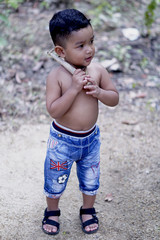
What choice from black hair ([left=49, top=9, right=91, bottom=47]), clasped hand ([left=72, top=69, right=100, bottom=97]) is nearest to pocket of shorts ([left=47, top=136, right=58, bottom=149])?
clasped hand ([left=72, top=69, right=100, bottom=97])

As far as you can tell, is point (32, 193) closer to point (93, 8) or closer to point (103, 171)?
point (103, 171)

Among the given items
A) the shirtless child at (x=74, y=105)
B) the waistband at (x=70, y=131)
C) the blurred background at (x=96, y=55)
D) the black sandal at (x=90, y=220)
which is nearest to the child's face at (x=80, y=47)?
the shirtless child at (x=74, y=105)

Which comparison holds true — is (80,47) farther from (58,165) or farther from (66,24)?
(58,165)

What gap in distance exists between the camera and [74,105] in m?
1.97

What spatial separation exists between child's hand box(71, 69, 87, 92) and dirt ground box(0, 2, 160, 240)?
1.11 m

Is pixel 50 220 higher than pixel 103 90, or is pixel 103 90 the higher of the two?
pixel 103 90

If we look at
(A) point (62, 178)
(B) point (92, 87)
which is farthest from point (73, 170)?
(B) point (92, 87)

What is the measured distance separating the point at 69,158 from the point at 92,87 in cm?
50

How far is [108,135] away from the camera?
11.5 feet

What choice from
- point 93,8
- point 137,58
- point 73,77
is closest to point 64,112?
point 73,77

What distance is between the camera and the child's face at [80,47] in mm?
1841

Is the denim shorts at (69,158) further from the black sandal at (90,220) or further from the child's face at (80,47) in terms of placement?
the child's face at (80,47)

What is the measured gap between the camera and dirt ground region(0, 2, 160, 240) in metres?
2.38

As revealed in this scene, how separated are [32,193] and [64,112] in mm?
1067
